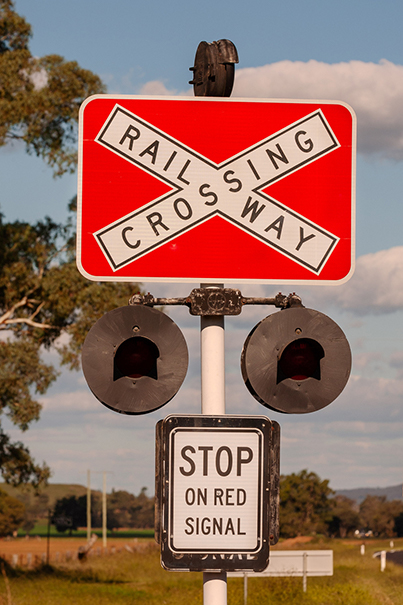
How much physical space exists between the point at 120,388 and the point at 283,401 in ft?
1.94

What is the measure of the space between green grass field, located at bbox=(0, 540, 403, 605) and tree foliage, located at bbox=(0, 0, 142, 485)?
13.9ft

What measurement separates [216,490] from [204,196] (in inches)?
44.7

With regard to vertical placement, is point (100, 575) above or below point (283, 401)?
below

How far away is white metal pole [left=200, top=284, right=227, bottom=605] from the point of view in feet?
9.14

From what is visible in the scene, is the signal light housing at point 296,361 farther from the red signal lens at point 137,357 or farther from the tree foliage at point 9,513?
the tree foliage at point 9,513

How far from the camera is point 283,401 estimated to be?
2.82 meters

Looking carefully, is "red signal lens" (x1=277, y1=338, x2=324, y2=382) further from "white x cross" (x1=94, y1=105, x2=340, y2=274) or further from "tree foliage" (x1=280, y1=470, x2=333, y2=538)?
"tree foliage" (x1=280, y1=470, x2=333, y2=538)

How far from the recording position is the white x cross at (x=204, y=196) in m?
3.06

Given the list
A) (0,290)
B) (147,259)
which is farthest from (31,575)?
(147,259)

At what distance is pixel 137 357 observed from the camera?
9.24ft

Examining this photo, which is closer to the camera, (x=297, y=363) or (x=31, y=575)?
(x=297, y=363)

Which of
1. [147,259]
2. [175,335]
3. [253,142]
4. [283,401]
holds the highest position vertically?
[253,142]

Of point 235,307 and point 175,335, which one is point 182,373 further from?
point 235,307

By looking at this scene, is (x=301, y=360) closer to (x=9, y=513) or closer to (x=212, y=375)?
(x=212, y=375)
